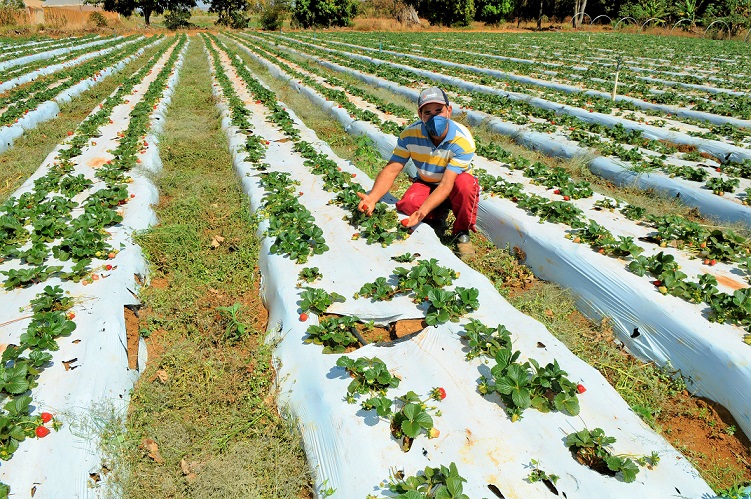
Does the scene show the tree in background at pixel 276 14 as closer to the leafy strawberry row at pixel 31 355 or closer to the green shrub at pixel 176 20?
the green shrub at pixel 176 20

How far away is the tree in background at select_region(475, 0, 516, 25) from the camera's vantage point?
141 ft

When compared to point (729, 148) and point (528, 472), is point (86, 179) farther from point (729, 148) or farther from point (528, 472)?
point (729, 148)

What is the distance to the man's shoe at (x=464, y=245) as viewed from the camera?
15.6 ft

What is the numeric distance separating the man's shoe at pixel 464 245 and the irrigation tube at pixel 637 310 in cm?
43

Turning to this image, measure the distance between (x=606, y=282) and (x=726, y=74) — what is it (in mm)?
14782

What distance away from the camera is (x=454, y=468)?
2154mm

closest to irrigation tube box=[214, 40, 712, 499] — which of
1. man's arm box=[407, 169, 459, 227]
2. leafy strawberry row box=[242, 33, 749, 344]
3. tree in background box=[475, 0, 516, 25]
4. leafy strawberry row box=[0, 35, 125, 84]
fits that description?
man's arm box=[407, 169, 459, 227]

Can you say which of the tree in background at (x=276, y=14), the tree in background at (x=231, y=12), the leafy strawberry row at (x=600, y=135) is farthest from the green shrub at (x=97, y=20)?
the leafy strawberry row at (x=600, y=135)

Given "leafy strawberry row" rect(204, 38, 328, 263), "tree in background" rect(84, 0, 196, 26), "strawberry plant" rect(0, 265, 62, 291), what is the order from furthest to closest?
"tree in background" rect(84, 0, 196, 26), "leafy strawberry row" rect(204, 38, 328, 263), "strawberry plant" rect(0, 265, 62, 291)

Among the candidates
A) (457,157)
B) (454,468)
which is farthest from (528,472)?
(457,157)

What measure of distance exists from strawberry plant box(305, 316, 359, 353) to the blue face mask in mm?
1988

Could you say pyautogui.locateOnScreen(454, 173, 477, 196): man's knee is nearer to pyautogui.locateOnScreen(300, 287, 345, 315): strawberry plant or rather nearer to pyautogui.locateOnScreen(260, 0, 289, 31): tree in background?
pyautogui.locateOnScreen(300, 287, 345, 315): strawberry plant

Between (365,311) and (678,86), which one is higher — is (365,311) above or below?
below

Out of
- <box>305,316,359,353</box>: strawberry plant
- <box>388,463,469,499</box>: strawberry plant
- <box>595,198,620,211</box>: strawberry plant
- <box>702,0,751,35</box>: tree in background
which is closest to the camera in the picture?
<box>388,463,469,499</box>: strawberry plant
